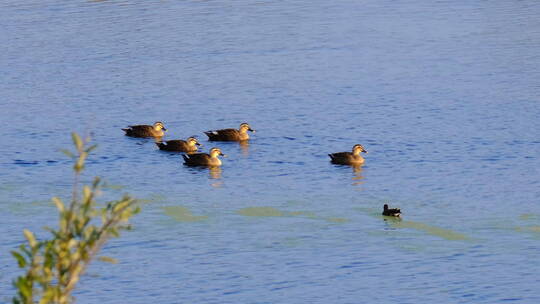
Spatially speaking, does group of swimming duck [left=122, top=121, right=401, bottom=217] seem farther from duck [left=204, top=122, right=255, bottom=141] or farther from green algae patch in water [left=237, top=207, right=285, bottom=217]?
green algae patch in water [left=237, top=207, right=285, bottom=217]

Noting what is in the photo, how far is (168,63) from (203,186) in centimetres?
2030

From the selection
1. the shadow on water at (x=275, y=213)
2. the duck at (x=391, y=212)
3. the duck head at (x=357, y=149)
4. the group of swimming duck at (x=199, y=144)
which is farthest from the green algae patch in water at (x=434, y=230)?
the duck head at (x=357, y=149)

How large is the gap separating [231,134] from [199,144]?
140 cm

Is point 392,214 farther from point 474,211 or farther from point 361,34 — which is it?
point 361,34

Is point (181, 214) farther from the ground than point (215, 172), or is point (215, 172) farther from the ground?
point (215, 172)

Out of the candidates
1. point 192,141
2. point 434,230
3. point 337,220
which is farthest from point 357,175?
point 434,230

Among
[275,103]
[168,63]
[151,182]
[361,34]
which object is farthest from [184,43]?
[151,182]

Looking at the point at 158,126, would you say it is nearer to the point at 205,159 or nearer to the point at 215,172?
the point at 205,159

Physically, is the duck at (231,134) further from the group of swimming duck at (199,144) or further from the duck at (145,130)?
the duck at (145,130)

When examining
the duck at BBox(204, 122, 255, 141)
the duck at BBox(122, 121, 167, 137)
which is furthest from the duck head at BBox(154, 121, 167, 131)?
the duck at BBox(204, 122, 255, 141)

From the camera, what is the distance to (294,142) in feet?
126

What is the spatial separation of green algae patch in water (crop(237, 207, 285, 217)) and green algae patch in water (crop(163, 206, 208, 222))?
1.02m

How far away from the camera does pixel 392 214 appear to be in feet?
95.7

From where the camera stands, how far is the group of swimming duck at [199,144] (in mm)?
35281
